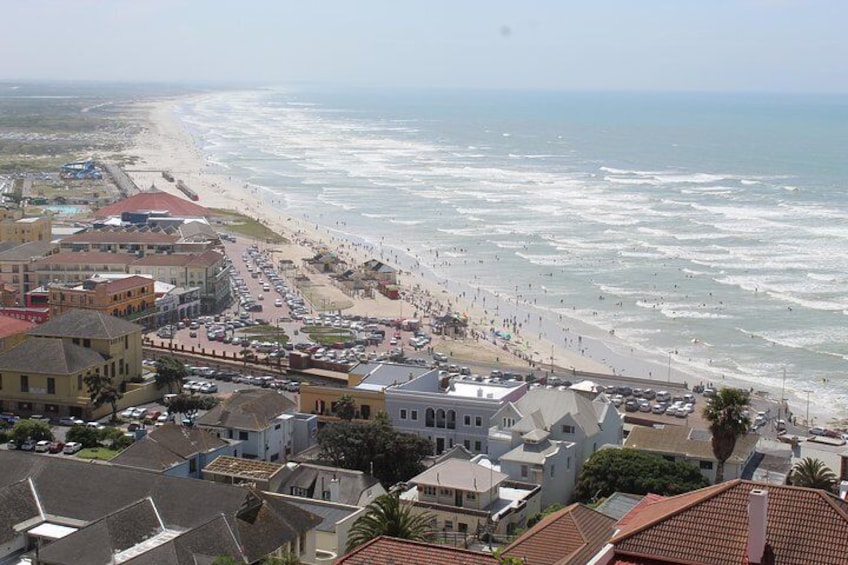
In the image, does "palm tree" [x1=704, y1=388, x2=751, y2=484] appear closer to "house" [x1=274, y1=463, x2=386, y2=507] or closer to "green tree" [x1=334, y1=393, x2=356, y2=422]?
"house" [x1=274, y1=463, x2=386, y2=507]

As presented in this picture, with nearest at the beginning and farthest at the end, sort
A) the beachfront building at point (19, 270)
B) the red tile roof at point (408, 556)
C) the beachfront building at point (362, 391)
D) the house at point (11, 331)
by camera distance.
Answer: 1. the red tile roof at point (408, 556)
2. the beachfront building at point (362, 391)
3. the house at point (11, 331)
4. the beachfront building at point (19, 270)

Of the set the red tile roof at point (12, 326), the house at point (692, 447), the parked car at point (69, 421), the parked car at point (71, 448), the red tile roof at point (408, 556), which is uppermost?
the red tile roof at point (408, 556)

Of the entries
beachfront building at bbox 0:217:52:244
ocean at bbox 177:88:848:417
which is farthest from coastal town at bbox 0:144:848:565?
ocean at bbox 177:88:848:417

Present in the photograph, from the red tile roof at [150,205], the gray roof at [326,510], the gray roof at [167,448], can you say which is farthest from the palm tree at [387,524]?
the red tile roof at [150,205]

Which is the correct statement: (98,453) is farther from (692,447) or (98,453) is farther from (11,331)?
(692,447)

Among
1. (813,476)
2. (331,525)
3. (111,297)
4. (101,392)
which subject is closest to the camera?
(331,525)

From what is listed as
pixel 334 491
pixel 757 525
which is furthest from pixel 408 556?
pixel 334 491

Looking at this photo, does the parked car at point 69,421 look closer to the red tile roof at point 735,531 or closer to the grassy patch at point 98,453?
the grassy patch at point 98,453
